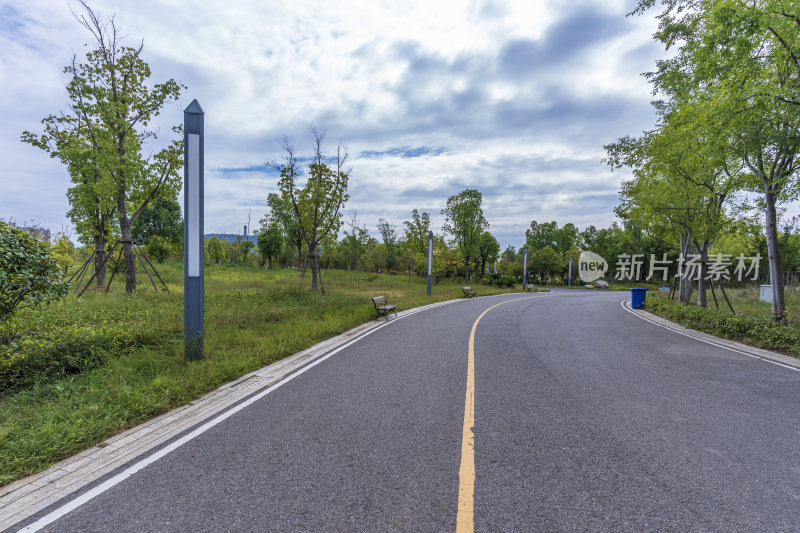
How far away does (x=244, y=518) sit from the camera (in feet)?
8.11

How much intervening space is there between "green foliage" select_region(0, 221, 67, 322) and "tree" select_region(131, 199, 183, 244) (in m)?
40.2

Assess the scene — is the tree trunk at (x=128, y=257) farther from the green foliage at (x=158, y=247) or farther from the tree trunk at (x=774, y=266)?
the green foliage at (x=158, y=247)

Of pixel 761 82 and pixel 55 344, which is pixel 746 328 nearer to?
pixel 761 82

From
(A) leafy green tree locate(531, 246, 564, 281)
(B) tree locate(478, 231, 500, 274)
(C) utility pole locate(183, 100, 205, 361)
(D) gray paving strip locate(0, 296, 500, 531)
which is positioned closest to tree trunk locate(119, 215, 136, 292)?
→ (C) utility pole locate(183, 100, 205, 361)

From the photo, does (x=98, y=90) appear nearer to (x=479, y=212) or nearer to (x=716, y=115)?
(x=716, y=115)

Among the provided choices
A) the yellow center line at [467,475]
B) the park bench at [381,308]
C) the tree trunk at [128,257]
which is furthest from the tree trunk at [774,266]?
the tree trunk at [128,257]

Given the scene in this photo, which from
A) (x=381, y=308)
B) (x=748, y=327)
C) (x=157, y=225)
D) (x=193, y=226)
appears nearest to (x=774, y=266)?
(x=748, y=327)

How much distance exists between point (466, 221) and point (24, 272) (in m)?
39.4

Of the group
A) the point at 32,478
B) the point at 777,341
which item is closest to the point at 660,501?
the point at 32,478

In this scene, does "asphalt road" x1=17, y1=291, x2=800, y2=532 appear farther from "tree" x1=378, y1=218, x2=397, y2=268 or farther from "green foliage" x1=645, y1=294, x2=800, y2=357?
"tree" x1=378, y1=218, x2=397, y2=268

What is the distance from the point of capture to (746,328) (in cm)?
927

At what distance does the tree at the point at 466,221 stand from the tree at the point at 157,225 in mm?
32956

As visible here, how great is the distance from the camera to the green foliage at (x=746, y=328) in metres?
8.05

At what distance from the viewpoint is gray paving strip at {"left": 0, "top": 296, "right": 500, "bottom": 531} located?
264cm
